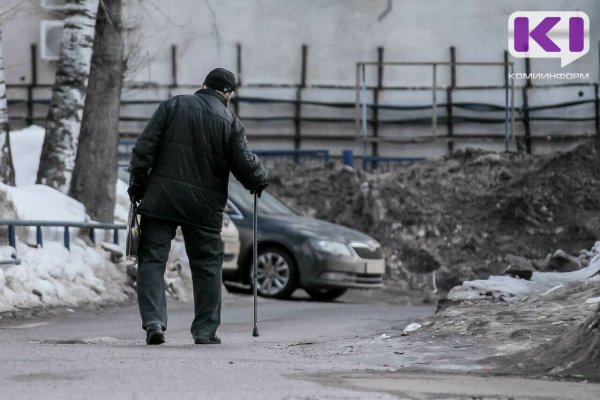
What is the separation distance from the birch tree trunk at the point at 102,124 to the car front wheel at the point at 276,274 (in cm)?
194

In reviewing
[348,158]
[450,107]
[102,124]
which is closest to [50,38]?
[348,158]

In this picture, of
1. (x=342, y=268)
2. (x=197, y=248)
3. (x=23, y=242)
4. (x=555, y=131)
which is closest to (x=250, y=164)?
(x=197, y=248)

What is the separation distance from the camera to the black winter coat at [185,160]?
11305mm

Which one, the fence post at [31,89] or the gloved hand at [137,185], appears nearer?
the gloved hand at [137,185]

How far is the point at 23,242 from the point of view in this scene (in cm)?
1706

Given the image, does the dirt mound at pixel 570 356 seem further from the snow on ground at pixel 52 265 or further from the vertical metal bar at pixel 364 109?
the vertical metal bar at pixel 364 109

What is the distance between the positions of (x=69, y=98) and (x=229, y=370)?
38.2ft

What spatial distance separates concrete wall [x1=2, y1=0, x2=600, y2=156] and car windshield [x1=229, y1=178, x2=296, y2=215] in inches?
583

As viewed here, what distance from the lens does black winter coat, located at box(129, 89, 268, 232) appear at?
1130 centimetres

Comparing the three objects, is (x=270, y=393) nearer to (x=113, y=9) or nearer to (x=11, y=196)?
(x=11, y=196)

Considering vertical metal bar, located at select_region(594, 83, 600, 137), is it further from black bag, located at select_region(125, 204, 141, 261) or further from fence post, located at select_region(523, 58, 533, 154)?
black bag, located at select_region(125, 204, 141, 261)

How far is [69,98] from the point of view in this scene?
65.9 feet

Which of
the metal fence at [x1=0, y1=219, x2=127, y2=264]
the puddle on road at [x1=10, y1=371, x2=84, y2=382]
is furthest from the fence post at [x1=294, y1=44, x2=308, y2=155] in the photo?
the puddle on road at [x1=10, y1=371, x2=84, y2=382]

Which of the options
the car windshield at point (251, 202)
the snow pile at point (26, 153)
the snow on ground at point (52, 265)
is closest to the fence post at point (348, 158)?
the car windshield at point (251, 202)
